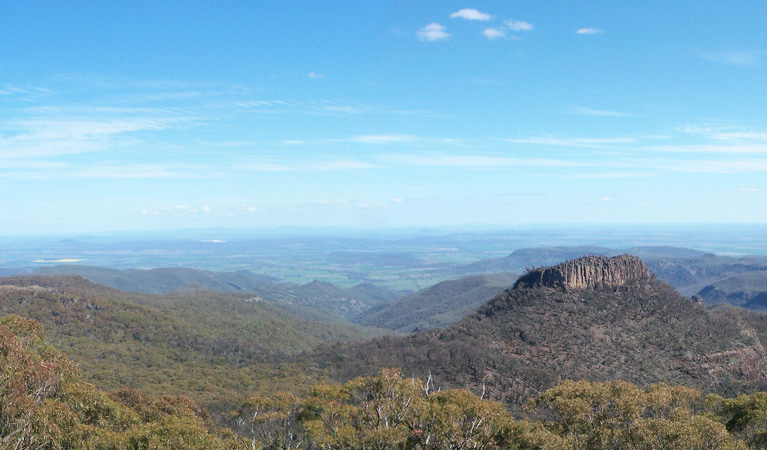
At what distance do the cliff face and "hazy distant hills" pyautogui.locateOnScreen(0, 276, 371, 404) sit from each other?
5102 cm

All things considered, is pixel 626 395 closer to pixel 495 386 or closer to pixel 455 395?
pixel 455 395

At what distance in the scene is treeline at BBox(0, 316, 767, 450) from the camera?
76.2 ft

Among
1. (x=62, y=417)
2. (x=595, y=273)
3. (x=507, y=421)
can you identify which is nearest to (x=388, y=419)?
(x=507, y=421)

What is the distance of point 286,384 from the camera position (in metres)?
75.0

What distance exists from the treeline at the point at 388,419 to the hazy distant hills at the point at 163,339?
38771 mm

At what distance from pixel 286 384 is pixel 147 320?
208 ft

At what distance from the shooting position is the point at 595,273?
93.6 metres

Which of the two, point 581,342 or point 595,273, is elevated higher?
point 595,273

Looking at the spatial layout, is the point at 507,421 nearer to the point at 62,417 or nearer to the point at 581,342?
the point at 62,417

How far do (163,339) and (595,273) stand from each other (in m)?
94.2

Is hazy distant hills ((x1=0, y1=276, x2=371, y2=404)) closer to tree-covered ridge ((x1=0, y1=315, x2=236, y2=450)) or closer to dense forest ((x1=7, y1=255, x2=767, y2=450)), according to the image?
dense forest ((x1=7, y1=255, x2=767, y2=450))

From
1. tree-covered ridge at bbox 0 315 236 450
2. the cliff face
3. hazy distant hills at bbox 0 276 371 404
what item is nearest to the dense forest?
tree-covered ridge at bbox 0 315 236 450

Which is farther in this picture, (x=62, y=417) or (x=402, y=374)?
(x=402, y=374)

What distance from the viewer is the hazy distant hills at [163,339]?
263 feet
